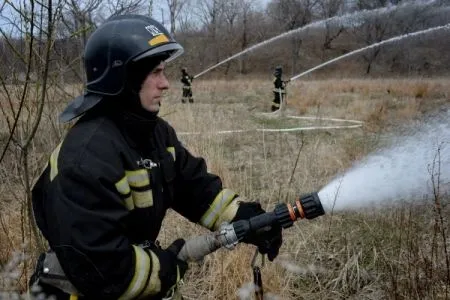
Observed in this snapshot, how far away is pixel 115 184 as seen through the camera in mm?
1606

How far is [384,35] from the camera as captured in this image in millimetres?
34781

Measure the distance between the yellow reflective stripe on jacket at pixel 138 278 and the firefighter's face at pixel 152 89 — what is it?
22.1 inches

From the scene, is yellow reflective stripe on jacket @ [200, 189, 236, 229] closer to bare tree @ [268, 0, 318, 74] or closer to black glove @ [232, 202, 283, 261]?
black glove @ [232, 202, 283, 261]

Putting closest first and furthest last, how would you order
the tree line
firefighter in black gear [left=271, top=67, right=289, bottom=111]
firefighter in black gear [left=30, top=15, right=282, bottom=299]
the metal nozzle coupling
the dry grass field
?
firefighter in black gear [left=30, top=15, right=282, bottom=299] → the metal nozzle coupling → the dry grass field → firefighter in black gear [left=271, top=67, right=289, bottom=111] → the tree line

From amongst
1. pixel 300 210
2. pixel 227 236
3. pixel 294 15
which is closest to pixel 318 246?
pixel 300 210

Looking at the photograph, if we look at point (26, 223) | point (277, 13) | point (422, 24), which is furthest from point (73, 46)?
point (277, 13)

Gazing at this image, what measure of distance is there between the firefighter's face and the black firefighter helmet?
0.03 metres

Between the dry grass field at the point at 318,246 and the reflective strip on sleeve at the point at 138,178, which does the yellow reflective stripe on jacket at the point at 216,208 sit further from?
the dry grass field at the point at 318,246

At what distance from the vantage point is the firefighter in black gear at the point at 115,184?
5.02 feet

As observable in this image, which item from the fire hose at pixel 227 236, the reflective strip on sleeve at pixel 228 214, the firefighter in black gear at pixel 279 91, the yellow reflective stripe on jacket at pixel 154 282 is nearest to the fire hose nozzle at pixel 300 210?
the fire hose at pixel 227 236

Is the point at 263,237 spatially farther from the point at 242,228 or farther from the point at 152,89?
the point at 152,89

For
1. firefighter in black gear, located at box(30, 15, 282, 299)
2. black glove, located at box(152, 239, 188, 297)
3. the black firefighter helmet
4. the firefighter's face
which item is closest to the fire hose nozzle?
firefighter in black gear, located at box(30, 15, 282, 299)

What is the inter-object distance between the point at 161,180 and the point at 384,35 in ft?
119

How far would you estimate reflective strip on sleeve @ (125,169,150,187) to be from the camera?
1.71m
